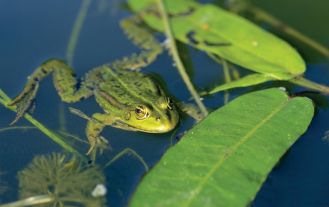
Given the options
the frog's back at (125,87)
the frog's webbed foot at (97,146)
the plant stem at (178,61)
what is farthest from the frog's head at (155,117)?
the frog's webbed foot at (97,146)

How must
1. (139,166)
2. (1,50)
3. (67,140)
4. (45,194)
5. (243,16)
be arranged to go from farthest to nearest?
(243,16) → (1,50) → (67,140) → (139,166) → (45,194)

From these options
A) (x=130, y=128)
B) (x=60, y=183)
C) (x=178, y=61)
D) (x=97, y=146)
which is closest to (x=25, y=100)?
(x=97, y=146)

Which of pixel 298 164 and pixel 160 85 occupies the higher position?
pixel 160 85

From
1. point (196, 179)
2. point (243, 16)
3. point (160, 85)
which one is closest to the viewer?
point (196, 179)

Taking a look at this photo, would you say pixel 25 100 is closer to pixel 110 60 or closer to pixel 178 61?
pixel 110 60

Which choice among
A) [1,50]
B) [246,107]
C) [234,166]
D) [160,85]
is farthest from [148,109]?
[1,50]

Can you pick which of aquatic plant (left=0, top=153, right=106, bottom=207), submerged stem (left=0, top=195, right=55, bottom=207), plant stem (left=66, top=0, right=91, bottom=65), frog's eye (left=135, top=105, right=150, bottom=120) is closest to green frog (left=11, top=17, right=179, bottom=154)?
frog's eye (left=135, top=105, right=150, bottom=120)

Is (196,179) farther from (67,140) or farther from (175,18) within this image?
(175,18)
